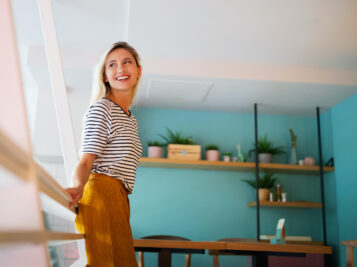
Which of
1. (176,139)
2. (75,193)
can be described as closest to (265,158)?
(176,139)

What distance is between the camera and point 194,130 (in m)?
4.84

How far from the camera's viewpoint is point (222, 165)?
4.43 meters

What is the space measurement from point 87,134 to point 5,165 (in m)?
0.95

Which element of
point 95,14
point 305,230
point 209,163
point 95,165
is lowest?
point 305,230

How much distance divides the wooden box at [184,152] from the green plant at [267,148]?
28.1 inches

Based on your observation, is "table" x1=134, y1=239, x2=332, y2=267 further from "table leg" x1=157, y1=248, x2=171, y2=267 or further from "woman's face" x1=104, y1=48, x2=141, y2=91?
"woman's face" x1=104, y1=48, x2=141, y2=91

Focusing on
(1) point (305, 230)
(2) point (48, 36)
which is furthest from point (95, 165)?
(1) point (305, 230)

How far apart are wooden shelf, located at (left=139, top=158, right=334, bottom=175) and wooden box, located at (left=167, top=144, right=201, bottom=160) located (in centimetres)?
8

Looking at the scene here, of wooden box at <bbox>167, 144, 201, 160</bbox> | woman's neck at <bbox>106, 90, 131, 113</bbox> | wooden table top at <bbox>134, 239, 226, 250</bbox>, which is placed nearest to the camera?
woman's neck at <bbox>106, 90, 131, 113</bbox>

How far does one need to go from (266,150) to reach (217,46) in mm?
1582

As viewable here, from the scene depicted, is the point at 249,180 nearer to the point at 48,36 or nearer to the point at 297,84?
the point at 297,84

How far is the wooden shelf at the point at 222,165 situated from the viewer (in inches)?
170

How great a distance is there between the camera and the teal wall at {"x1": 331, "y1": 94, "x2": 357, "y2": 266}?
423 cm

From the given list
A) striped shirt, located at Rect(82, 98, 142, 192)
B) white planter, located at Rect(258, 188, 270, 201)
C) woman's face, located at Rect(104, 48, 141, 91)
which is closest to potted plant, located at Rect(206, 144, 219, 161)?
white planter, located at Rect(258, 188, 270, 201)
